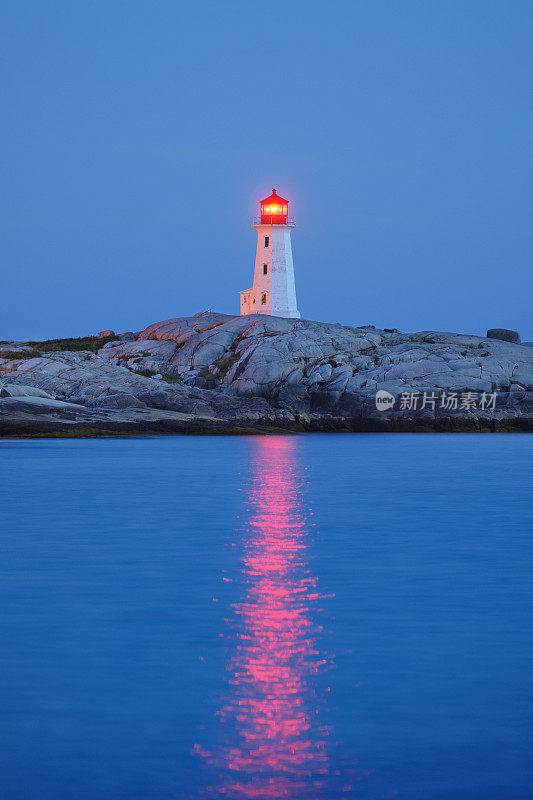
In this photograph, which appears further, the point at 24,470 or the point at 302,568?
the point at 24,470

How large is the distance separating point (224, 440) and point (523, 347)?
20.2 metres

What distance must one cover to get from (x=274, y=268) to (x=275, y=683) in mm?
60808

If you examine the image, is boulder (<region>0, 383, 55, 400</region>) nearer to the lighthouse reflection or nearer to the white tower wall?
the white tower wall

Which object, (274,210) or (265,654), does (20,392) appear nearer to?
(274,210)

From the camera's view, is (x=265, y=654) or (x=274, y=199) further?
(x=274, y=199)

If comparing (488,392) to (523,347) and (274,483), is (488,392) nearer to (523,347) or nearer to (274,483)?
(523,347)

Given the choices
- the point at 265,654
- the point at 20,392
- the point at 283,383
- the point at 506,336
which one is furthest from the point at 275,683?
the point at 506,336

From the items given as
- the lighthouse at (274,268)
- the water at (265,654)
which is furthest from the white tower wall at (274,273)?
the water at (265,654)

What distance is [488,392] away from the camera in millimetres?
54312

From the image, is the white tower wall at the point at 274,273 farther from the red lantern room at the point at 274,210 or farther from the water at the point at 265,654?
the water at the point at 265,654

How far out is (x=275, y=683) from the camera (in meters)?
7.47

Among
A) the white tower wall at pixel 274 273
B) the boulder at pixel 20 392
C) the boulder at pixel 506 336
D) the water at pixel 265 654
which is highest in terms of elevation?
the white tower wall at pixel 274 273

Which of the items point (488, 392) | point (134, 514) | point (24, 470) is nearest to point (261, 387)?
point (488, 392)

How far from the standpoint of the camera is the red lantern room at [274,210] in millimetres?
67875
